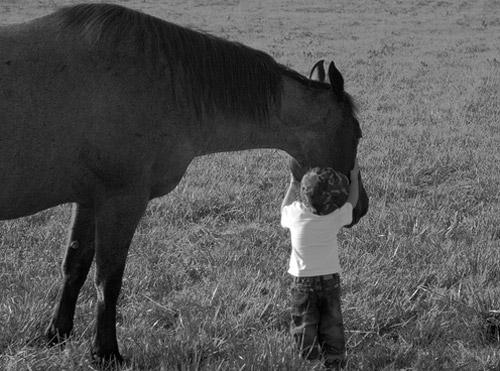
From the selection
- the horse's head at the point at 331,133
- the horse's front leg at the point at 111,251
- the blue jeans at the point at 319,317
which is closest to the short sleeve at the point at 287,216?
the blue jeans at the point at 319,317

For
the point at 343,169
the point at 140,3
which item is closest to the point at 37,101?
the point at 343,169

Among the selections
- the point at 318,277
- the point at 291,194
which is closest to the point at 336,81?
the point at 291,194

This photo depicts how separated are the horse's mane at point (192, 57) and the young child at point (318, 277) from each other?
58 centimetres

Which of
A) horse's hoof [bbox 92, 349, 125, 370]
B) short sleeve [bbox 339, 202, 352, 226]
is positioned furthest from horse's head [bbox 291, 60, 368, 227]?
horse's hoof [bbox 92, 349, 125, 370]

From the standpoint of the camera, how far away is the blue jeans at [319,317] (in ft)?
10.6

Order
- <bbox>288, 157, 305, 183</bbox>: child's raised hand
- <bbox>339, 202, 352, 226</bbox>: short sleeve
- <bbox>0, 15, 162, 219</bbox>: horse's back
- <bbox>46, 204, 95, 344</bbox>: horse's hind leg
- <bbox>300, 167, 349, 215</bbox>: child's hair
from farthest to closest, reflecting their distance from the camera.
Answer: <bbox>288, 157, 305, 183</bbox>: child's raised hand < <bbox>46, 204, 95, 344</bbox>: horse's hind leg < <bbox>339, 202, 352, 226</bbox>: short sleeve < <bbox>300, 167, 349, 215</bbox>: child's hair < <bbox>0, 15, 162, 219</bbox>: horse's back

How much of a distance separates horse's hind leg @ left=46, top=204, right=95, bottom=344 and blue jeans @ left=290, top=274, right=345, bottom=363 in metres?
1.13

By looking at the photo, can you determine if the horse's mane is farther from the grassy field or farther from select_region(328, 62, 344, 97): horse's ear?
the grassy field

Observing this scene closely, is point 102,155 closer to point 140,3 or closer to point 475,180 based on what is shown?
point 475,180

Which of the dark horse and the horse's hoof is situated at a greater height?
the dark horse

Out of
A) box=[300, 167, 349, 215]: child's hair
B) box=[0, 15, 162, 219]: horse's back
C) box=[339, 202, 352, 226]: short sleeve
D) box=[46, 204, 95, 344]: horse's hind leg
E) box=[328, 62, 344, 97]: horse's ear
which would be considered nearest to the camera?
box=[0, 15, 162, 219]: horse's back

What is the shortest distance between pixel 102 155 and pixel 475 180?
4.39m

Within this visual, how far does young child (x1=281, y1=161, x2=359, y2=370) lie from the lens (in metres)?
3.22

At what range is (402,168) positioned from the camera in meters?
6.88
